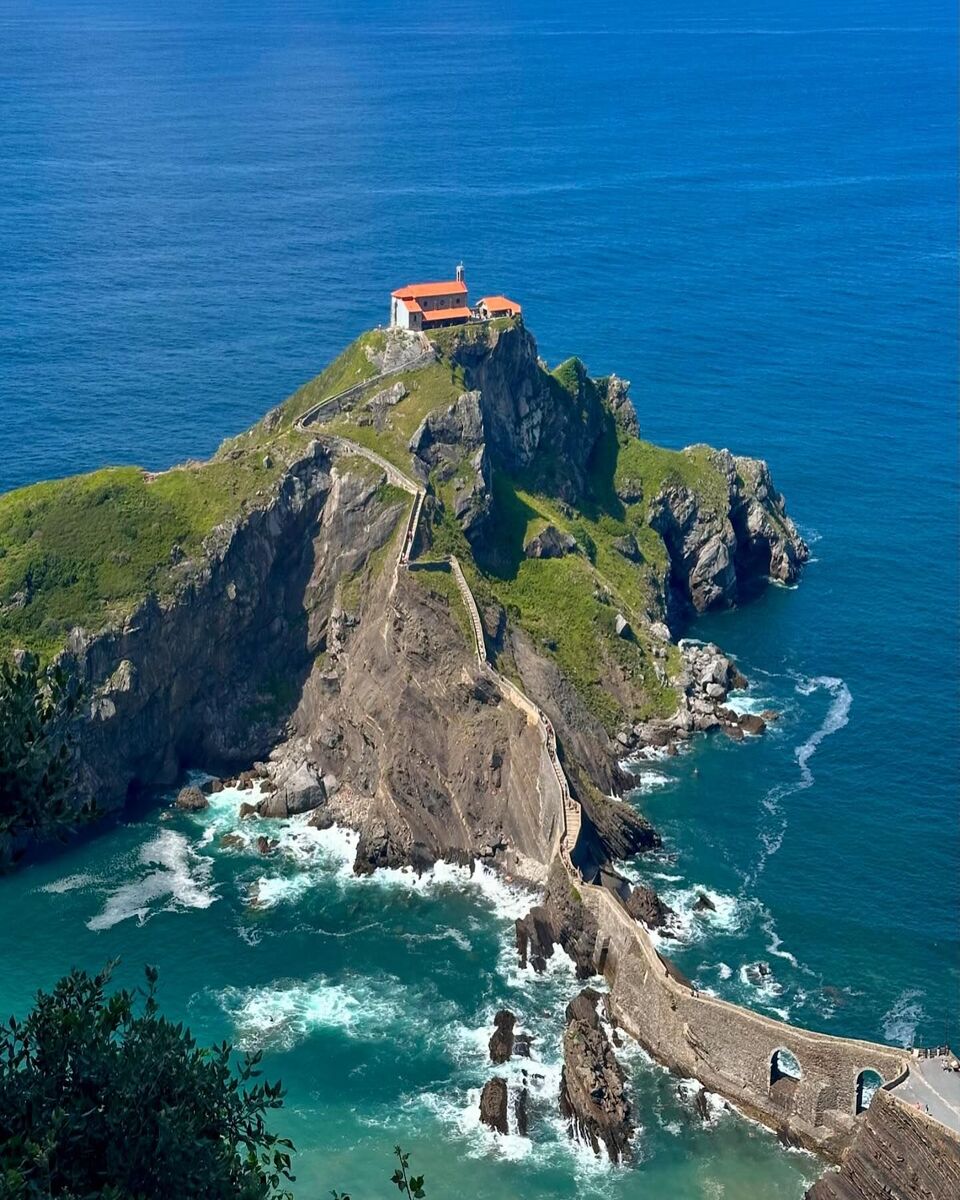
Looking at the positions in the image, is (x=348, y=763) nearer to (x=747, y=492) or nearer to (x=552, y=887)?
(x=552, y=887)

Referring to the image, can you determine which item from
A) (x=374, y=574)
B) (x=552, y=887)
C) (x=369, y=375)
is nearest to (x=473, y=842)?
(x=552, y=887)

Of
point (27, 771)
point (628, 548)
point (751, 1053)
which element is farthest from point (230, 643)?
point (27, 771)

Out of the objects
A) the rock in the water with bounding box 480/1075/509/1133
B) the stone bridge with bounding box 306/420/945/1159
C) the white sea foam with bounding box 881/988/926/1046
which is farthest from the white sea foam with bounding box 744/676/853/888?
the rock in the water with bounding box 480/1075/509/1133

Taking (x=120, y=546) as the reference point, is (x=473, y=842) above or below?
below

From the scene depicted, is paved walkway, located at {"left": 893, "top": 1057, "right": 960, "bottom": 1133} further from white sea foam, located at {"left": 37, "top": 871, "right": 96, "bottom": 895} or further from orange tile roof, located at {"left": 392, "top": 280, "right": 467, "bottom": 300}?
orange tile roof, located at {"left": 392, "top": 280, "right": 467, "bottom": 300}

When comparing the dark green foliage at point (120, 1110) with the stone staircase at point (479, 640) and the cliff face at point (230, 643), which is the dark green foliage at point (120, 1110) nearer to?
the stone staircase at point (479, 640)

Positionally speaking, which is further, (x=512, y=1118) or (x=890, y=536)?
(x=890, y=536)
